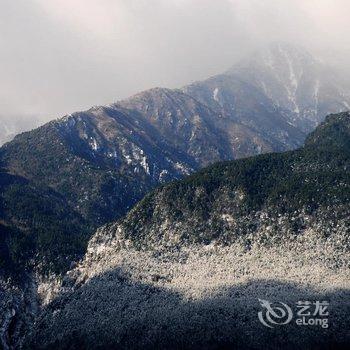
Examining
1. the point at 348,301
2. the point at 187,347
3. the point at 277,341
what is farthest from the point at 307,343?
the point at 187,347

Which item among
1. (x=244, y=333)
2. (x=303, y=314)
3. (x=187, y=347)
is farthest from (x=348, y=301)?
(x=187, y=347)

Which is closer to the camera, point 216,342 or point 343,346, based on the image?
point 343,346

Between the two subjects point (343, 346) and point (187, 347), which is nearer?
point (343, 346)

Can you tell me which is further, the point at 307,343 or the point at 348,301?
the point at 348,301

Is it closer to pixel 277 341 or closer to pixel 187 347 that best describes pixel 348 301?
pixel 277 341

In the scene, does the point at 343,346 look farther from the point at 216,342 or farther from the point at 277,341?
the point at 216,342

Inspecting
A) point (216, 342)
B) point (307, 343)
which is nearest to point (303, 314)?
point (307, 343)

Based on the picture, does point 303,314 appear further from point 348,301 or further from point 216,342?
point 216,342
